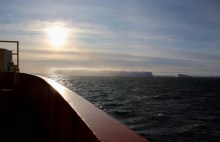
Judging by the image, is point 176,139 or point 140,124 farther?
point 140,124

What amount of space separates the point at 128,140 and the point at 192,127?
1704cm

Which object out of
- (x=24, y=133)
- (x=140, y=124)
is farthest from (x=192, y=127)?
(x=24, y=133)

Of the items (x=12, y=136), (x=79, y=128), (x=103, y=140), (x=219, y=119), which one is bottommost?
(x=219, y=119)

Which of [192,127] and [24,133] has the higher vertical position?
[24,133]

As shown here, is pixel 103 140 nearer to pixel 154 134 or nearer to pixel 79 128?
pixel 79 128

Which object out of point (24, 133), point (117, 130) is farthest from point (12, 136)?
point (117, 130)

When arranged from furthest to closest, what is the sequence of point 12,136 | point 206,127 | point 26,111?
1. point 206,127
2. point 26,111
3. point 12,136

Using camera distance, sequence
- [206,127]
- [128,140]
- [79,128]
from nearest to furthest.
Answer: [128,140] → [79,128] → [206,127]

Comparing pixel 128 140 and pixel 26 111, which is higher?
pixel 128 140

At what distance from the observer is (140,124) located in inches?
653

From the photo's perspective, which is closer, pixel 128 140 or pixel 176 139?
pixel 128 140

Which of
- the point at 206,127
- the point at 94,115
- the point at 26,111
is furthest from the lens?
the point at 206,127

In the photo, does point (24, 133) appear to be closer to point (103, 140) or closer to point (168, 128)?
point (103, 140)

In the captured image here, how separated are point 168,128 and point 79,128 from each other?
48.9ft
